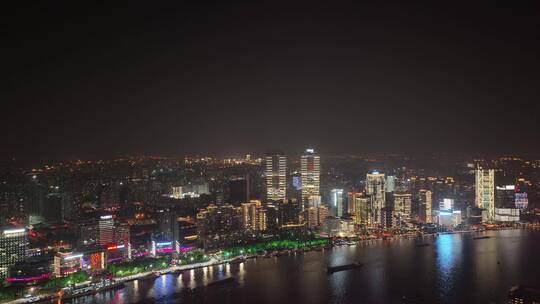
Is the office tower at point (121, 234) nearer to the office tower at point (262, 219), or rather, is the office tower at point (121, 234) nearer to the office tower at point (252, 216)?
the office tower at point (252, 216)

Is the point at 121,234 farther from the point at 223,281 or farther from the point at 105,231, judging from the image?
the point at 223,281

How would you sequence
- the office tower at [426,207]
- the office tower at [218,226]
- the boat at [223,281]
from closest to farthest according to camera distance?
the boat at [223,281], the office tower at [218,226], the office tower at [426,207]

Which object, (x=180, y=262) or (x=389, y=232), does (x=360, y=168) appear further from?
(x=180, y=262)

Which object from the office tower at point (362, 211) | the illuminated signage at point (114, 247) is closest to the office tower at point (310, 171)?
the office tower at point (362, 211)

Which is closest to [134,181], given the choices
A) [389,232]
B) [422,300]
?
[389,232]

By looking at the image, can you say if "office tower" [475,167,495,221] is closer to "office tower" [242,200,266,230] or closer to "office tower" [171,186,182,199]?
"office tower" [242,200,266,230]

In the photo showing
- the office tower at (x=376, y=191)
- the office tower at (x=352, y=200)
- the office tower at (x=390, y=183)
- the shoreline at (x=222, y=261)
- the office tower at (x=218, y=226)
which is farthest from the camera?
the office tower at (x=390, y=183)

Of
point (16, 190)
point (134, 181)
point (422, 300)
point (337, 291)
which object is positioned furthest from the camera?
point (134, 181)
